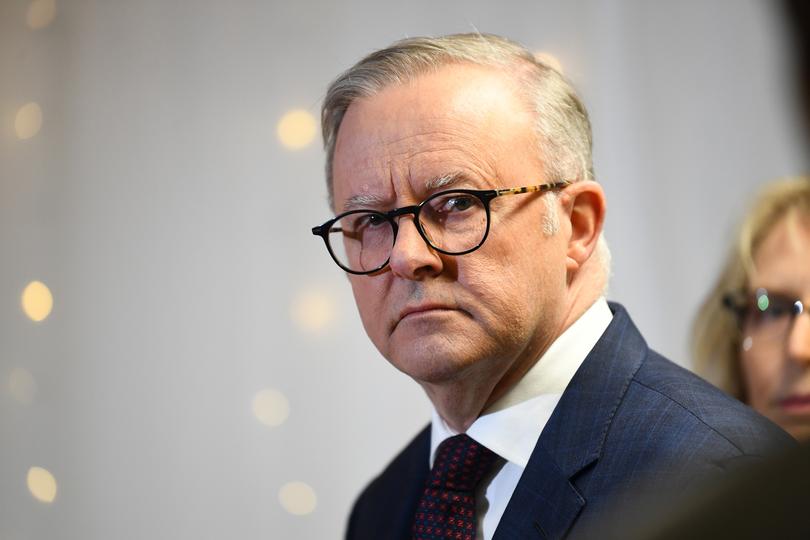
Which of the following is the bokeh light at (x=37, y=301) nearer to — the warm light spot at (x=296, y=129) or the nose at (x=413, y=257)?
the warm light spot at (x=296, y=129)

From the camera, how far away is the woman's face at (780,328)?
2213mm

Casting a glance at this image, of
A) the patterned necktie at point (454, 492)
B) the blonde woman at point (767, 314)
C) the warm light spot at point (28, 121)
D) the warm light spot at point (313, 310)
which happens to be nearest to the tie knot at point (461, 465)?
the patterned necktie at point (454, 492)

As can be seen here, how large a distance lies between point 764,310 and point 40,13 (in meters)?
2.34

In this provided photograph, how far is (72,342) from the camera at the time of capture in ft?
9.32

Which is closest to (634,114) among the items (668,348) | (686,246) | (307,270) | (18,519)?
(686,246)

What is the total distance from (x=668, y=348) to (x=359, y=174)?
2.00 meters

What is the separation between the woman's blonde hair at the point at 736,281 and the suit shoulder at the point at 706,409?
1.04 m

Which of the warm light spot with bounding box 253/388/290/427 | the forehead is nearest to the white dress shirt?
the forehead

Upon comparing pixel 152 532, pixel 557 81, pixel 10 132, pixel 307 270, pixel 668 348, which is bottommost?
pixel 152 532

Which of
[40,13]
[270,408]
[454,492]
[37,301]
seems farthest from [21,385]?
[454,492]

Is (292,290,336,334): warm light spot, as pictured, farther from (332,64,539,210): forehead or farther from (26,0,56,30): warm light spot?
(332,64,539,210): forehead

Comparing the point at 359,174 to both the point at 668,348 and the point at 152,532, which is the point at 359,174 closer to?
the point at 152,532

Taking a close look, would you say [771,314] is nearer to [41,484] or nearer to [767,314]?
[767,314]

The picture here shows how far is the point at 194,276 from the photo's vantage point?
2.97m
